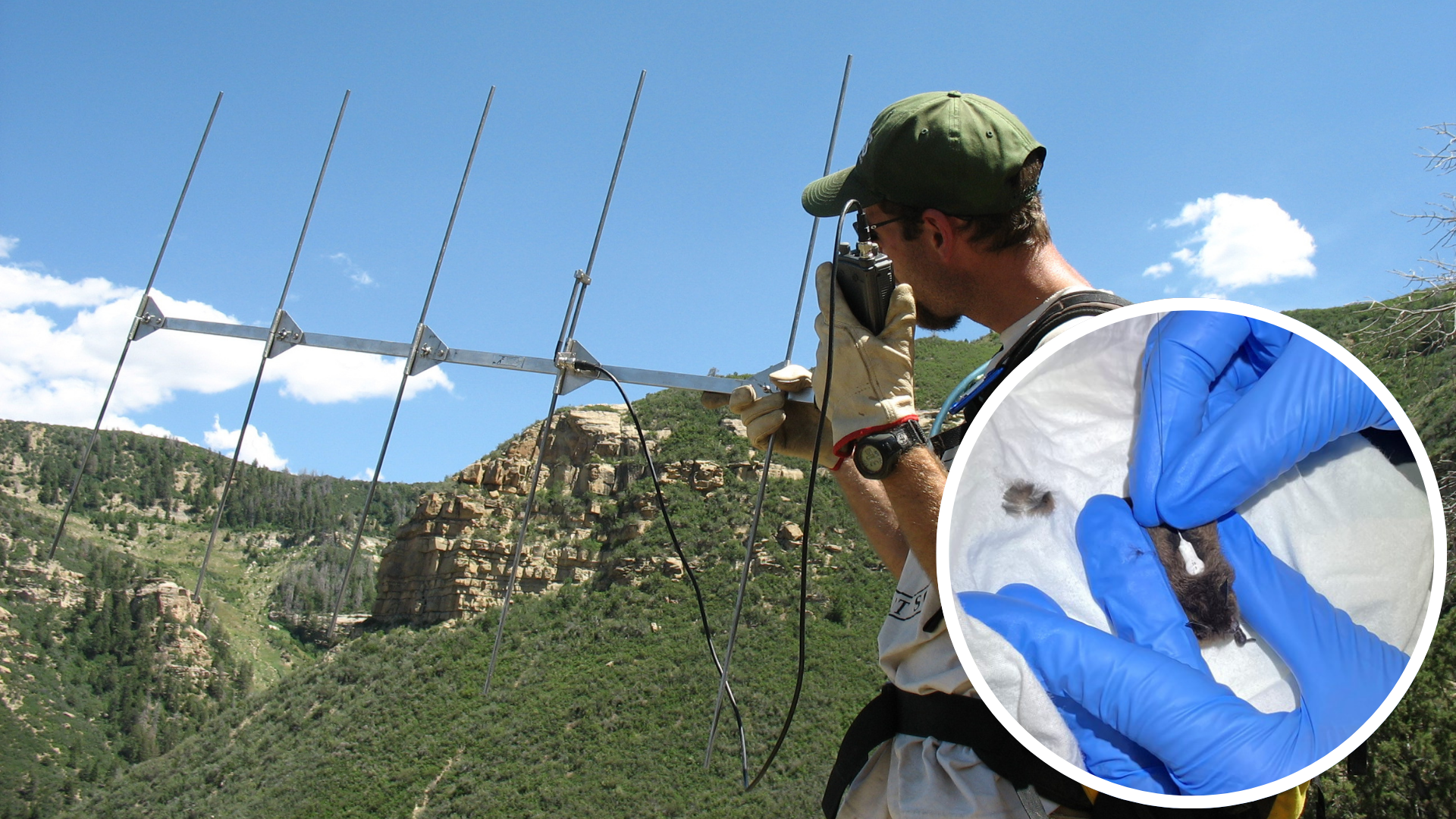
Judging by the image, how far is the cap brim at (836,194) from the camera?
2205 mm

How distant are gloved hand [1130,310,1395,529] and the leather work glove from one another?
57cm

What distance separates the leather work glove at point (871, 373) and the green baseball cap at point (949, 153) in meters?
0.25

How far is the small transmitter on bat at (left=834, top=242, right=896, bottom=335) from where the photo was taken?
1.92 metres

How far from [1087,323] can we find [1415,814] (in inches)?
482

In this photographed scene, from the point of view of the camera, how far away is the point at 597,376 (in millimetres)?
3658

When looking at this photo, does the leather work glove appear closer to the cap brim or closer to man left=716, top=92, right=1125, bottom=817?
man left=716, top=92, right=1125, bottom=817

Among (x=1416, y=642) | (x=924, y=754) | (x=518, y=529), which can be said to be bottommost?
(x=924, y=754)

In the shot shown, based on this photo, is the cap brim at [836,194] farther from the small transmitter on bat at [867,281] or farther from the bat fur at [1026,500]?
the bat fur at [1026,500]

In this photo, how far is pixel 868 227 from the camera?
2199mm

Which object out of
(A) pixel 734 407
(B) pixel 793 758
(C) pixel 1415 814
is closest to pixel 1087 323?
(A) pixel 734 407

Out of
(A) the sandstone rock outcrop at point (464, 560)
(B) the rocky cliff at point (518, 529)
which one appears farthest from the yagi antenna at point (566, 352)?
(A) the sandstone rock outcrop at point (464, 560)

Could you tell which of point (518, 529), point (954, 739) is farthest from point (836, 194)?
point (518, 529)

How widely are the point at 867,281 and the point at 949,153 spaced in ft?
1.08

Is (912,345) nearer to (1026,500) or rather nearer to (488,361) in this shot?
(1026,500)
